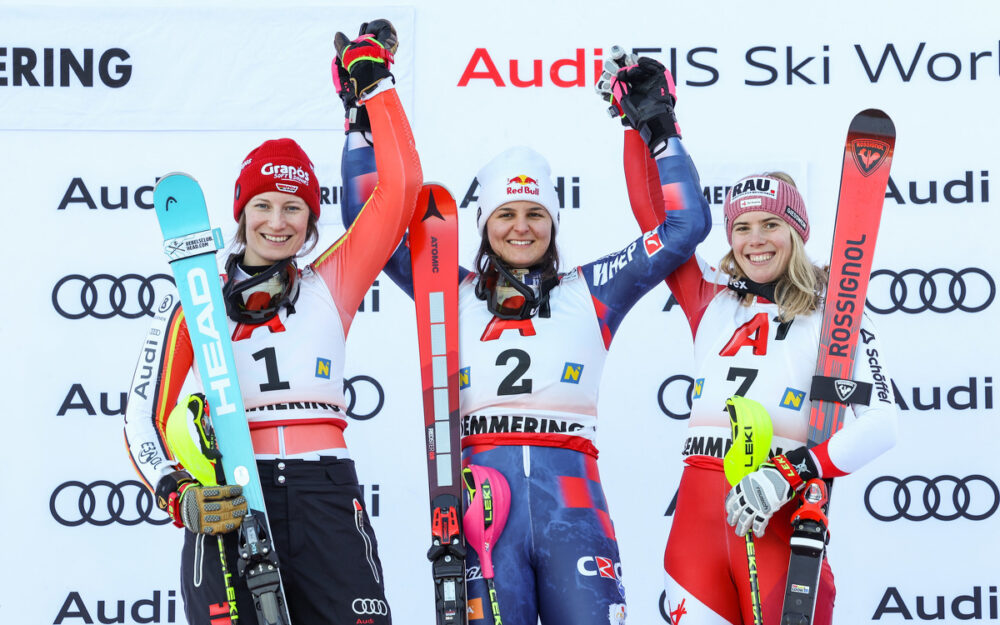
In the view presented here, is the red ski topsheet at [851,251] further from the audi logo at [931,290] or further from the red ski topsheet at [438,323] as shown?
the audi logo at [931,290]

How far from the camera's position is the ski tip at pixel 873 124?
327cm

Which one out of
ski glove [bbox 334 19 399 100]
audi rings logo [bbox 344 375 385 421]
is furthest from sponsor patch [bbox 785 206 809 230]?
audi rings logo [bbox 344 375 385 421]

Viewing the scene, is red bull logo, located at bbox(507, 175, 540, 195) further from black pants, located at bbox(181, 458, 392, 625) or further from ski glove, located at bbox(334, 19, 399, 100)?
black pants, located at bbox(181, 458, 392, 625)

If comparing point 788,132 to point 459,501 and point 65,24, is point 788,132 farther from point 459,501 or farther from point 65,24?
point 65,24

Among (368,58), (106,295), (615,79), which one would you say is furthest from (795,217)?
(106,295)

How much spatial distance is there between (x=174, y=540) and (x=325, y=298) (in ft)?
6.20

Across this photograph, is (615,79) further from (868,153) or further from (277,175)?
(277,175)

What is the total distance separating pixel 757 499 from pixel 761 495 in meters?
0.02

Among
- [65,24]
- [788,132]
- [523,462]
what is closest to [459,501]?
[523,462]

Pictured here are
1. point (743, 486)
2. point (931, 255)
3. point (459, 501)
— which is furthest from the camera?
point (931, 255)

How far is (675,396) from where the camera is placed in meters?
4.44

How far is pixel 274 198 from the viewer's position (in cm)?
307

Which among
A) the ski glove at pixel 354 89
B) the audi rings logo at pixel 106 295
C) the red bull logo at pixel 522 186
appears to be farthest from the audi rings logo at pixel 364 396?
the red bull logo at pixel 522 186

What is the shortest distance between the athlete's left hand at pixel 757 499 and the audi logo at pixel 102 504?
2569 mm
